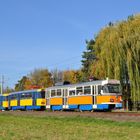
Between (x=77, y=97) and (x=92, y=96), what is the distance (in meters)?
2.90

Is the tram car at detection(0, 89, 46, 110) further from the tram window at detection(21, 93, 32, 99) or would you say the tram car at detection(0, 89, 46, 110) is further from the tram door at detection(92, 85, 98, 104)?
the tram door at detection(92, 85, 98, 104)

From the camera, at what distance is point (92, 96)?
126 ft

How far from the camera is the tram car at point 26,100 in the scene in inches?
2026

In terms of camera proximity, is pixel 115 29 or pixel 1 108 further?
pixel 1 108

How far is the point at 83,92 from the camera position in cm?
3984

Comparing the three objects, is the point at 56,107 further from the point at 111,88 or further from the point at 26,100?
the point at 111,88

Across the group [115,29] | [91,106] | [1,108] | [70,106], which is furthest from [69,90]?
[1,108]

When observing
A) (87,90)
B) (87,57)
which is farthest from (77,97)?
(87,57)

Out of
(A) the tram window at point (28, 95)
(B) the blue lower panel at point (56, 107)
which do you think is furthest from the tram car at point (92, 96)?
(A) the tram window at point (28, 95)

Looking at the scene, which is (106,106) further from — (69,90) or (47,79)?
(47,79)

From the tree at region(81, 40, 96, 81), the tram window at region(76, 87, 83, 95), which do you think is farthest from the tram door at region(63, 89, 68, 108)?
the tree at region(81, 40, 96, 81)

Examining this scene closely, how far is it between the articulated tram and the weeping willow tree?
14.1 ft

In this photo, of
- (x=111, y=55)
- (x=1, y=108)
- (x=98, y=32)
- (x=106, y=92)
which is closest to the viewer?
(x=106, y=92)

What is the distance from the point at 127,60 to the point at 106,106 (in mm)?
8228
